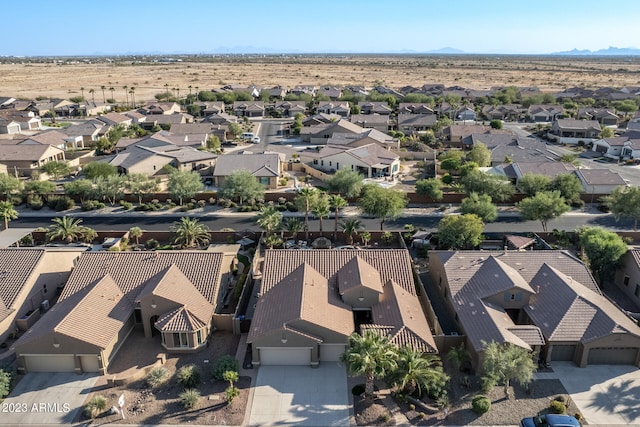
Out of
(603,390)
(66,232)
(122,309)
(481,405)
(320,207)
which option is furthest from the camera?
(320,207)

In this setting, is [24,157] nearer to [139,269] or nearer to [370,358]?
[139,269]

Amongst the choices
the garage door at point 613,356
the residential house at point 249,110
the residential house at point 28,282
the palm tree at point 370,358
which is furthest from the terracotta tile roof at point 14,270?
the residential house at point 249,110

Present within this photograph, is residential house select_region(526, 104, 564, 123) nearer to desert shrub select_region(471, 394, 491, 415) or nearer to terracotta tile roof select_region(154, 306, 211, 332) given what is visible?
desert shrub select_region(471, 394, 491, 415)

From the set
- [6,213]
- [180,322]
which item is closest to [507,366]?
[180,322]

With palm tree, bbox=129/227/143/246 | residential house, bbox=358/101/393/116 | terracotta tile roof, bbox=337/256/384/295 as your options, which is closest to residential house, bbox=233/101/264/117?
residential house, bbox=358/101/393/116

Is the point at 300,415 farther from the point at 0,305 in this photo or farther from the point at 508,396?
the point at 0,305
